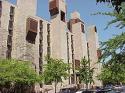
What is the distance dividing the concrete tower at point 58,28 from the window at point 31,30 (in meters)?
10.2

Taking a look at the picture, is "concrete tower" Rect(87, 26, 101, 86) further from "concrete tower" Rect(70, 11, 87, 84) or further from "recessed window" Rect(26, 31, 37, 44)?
"recessed window" Rect(26, 31, 37, 44)

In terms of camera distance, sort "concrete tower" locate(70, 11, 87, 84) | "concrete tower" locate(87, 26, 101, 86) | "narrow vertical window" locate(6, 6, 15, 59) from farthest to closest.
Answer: "concrete tower" locate(87, 26, 101, 86) < "concrete tower" locate(70, 11, 87, 84) < "narrow vertical window" locate(6, 6, 15, 59)

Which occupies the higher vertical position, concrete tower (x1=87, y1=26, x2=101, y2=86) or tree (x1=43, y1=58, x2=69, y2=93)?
concrete tower (x1=87, y1=26, x2=101, y2=86)

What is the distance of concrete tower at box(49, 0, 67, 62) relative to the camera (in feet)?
270

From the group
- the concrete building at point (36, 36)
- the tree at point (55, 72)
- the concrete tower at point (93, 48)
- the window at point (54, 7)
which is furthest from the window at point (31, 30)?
the concrete tower at point (93, 48)

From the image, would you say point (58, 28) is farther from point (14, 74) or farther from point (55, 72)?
point (14, 74)

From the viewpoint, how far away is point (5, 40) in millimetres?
67562

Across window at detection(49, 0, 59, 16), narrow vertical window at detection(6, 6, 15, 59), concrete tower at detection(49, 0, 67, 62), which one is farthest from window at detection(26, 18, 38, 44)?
window at detection(49, 0, 59, 16)

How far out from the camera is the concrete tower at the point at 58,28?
270 ft

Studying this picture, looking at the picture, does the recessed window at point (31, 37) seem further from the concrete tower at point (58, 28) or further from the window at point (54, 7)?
the window at point (54, 7)

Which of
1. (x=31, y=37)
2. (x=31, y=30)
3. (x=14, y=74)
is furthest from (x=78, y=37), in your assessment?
(x=14, y=74)

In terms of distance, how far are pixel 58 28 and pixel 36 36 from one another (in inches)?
350

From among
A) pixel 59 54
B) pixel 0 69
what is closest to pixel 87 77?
pixel 59 54

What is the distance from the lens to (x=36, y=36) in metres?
77.6
